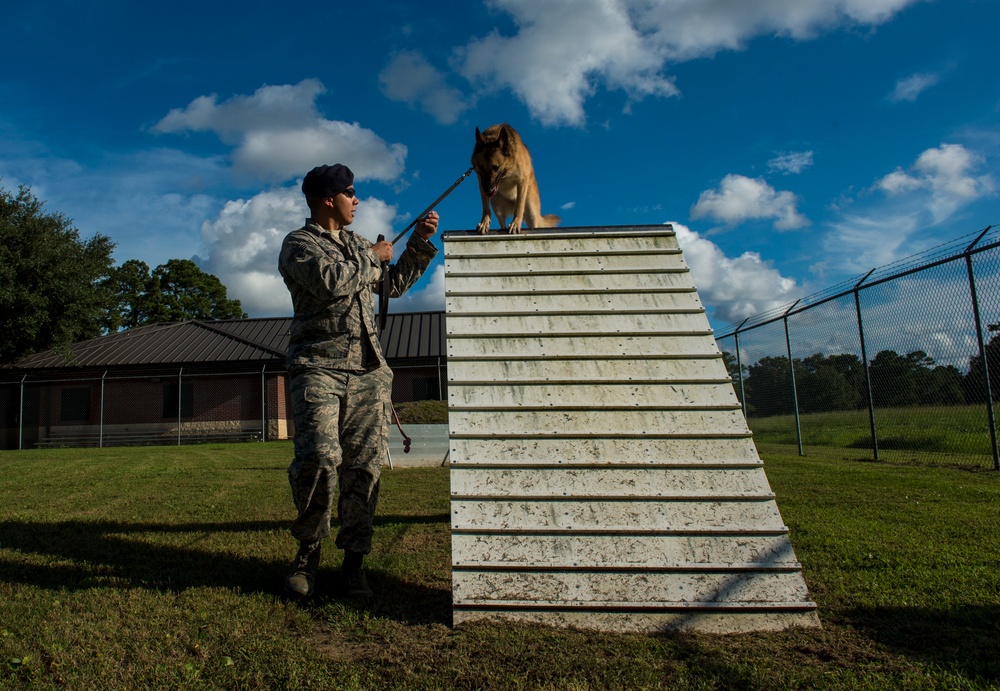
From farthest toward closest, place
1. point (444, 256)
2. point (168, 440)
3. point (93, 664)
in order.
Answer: point (168, 440) → point (444, 256) → point (93, 664)

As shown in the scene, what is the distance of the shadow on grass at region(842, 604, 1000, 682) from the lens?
7.51 ft

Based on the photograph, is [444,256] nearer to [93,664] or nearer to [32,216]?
[93,664]

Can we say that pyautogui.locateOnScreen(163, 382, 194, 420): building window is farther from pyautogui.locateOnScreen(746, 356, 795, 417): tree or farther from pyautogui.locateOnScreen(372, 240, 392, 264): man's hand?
pyautogui.locateOnScreen(372, 240, 392, 264): man's hand

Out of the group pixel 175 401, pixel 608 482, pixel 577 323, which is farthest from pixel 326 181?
pixel 175 401

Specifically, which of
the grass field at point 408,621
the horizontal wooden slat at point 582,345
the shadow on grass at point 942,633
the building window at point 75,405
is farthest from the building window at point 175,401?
the shadow on grass at point 942,633

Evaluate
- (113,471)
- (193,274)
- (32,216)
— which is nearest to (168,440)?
(32,216)

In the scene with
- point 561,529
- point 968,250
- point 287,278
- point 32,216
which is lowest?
point 561,529

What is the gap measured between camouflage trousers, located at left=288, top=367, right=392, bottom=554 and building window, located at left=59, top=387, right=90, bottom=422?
2757cm

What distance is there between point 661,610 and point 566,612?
16.3 inches

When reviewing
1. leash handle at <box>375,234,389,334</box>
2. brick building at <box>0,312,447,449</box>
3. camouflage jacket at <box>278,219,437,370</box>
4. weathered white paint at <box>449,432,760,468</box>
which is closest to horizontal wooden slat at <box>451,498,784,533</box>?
weathered white paint at <box>449,432,760,468</box>

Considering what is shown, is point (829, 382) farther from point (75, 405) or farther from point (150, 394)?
point (75, 405)

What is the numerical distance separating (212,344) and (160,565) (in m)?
25.4

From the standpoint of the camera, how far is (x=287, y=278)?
11.0 feet

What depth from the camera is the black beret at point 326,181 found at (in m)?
3.53
